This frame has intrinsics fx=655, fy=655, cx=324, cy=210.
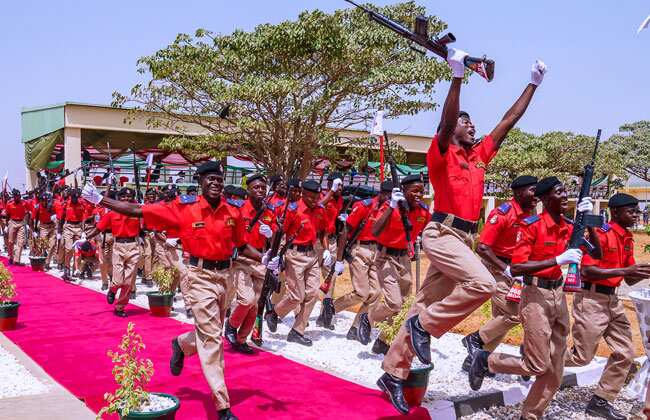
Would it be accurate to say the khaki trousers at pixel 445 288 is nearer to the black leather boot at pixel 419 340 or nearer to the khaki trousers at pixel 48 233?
the black leather boot at pixel 419 340

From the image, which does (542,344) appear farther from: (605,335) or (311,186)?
(311,186)

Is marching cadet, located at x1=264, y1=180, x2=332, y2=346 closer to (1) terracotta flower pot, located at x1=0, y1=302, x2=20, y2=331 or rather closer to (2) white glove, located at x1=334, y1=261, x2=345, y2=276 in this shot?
(2) white glove, located at x1=334, y1=261, x2=345, y2=276

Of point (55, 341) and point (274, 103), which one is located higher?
point (274, 103)

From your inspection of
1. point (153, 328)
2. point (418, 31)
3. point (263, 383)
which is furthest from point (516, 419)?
point (153, 328)

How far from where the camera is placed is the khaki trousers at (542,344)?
200 inches

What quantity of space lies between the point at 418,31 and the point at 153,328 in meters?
6.28

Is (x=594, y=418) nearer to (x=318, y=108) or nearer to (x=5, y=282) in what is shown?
→ (x=5, y=282)

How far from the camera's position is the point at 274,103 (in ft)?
57.7

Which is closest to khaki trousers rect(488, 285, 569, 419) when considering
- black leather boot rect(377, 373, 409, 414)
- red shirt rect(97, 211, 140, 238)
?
black leather boot rect(377, 373, 409, 414)

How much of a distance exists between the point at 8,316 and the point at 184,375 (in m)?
3.74

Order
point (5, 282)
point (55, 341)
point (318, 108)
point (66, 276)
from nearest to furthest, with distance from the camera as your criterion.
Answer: point (55, 341) < point (5, 282) < point (66, 276) < point (318, 108)

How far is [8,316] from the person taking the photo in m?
8.86

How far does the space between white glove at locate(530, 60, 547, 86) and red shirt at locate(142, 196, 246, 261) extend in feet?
9.17

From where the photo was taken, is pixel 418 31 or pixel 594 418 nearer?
pixel 418 31
